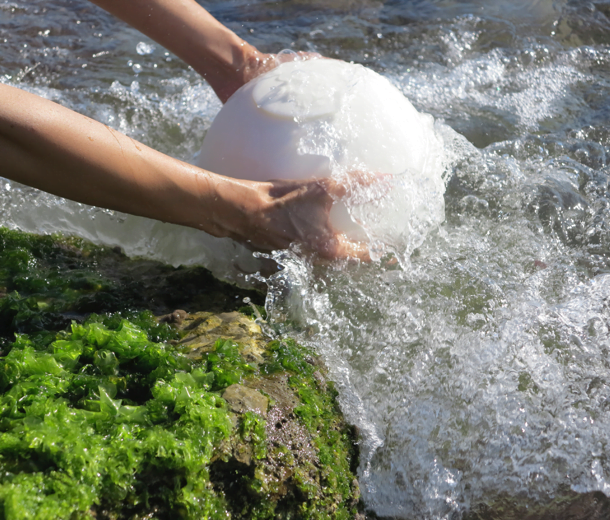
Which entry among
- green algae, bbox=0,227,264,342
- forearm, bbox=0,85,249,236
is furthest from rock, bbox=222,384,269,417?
forearm, bbox=0,85,249,236

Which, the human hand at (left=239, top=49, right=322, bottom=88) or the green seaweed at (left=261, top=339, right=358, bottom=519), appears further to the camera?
the human hand at (left=239, top=49, right=322, bottom=88)

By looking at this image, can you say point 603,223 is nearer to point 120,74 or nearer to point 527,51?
point 527,51

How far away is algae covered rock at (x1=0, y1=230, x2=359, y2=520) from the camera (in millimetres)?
1383

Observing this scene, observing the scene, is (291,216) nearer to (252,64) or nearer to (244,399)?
(244,399)

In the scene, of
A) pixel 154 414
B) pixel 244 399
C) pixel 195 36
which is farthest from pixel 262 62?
pixel 154 414

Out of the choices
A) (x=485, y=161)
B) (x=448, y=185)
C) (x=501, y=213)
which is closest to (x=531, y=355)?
(x=501, y=213)

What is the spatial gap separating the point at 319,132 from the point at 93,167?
102 centimetres

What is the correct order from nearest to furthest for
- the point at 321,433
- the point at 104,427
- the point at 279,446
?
the point at 104,427
the point at 279,446
the point at 321,433

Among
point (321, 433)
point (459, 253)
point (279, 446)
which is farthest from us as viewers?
point (459, 253)

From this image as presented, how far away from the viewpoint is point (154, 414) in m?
1.62

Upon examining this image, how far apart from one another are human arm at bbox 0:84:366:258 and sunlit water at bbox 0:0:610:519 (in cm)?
19

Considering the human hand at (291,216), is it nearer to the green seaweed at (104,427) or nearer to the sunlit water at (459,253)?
the sunlit water at (459,253)

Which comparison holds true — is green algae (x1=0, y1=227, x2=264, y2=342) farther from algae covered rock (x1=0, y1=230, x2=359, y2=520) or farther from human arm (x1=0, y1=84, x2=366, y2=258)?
human arm (x1=0, y1=84, x2=366, y2=258)

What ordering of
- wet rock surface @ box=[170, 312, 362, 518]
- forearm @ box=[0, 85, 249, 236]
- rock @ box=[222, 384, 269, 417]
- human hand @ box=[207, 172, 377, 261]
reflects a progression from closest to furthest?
wet rock surface @ box=[170, 312, 362, 518] < rock @ box=[222, 384, 269, 417] < forearm @ box=[0, 85, 249, 236] < human hand @ box=[207, 172, 377, 261]
